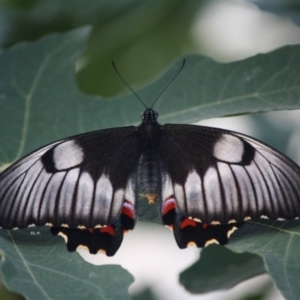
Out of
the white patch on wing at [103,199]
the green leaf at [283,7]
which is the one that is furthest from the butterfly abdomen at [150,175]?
the green leaf at [283,7]

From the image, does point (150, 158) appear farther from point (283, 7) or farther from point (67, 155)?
point (283, 7)

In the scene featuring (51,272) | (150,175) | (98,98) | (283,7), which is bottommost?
(51,272)

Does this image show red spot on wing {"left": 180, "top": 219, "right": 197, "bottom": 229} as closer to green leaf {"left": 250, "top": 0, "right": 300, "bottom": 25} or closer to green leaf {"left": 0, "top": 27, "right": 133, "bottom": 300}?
green leaf {"left": 0, "top": 27, "right": 133, "bottom": 300}

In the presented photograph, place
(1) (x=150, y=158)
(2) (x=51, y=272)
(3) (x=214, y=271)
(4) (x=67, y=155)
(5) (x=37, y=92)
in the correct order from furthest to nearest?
(3) (x=214, y=271) < (5) (x=37, y=92) < (1) (x=150, y=158) < (4) (x=67, y=155) < (2) (x=51, y=272)

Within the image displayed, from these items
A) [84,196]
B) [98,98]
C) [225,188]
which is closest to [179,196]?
[225,188]

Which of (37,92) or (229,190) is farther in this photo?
(37,92)

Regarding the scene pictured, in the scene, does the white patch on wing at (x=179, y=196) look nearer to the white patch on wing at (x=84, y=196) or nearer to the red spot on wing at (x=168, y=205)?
the red spot on wing at (x=168, y=205)

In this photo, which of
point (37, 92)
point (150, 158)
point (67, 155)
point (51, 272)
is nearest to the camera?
point (51, 272)
